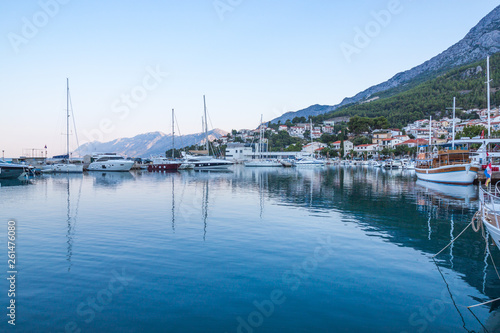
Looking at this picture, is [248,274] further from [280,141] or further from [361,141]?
[280,141]

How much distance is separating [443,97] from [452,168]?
16158 centimetres

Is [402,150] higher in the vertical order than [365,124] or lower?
lower

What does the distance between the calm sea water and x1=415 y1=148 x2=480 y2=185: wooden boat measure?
67.6ft

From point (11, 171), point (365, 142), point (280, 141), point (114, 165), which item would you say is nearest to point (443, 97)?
point (365, 142)

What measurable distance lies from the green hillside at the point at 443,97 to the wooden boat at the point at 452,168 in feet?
426

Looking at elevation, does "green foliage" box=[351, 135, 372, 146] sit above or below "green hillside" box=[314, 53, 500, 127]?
below

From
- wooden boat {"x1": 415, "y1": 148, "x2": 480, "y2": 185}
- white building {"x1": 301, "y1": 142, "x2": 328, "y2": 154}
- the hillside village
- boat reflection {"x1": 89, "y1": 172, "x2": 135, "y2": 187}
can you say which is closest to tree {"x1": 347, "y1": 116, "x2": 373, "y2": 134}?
the hillside village

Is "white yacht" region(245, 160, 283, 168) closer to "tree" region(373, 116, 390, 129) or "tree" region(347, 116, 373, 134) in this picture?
"tree" region(347, 116, 373, 134)

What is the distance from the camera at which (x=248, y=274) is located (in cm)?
909

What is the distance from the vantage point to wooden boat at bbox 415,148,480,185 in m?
34.7

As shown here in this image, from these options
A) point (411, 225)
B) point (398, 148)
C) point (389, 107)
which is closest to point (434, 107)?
point (389, 107)

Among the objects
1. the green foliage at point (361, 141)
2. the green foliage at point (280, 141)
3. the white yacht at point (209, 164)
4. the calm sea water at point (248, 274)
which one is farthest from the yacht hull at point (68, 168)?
the green foliage at point (361, 141)

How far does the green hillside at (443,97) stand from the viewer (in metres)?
156


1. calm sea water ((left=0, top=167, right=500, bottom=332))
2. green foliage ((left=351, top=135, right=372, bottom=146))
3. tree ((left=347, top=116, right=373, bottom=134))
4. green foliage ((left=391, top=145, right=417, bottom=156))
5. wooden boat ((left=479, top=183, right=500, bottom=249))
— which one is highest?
tree ((left=347, top=116, right=373, bottom=134))
